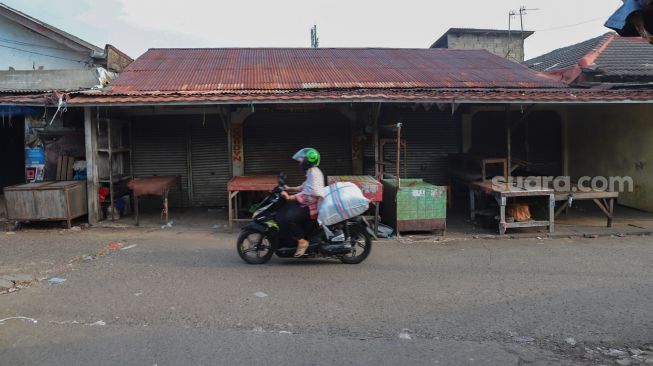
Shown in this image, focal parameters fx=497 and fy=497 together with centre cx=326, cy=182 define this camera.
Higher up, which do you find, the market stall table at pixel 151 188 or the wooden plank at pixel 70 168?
the wooden plank at pixel 70 168

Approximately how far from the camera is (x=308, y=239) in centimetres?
680

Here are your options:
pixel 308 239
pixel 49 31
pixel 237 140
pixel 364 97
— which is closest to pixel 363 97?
pixel 364 97

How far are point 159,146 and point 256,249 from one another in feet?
21.4

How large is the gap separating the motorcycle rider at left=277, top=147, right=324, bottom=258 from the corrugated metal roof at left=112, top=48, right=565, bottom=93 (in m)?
4.05

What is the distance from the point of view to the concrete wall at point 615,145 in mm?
11359

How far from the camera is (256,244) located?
6973 mm

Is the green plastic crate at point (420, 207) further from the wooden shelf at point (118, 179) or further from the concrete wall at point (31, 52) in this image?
the concrete wall at point (31, 52)

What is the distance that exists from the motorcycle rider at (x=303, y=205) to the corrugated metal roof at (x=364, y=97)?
2.83m

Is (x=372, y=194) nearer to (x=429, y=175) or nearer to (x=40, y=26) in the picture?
(x=429, y=175)

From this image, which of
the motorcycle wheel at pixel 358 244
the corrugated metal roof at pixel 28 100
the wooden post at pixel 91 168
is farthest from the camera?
the wooden post at pixel 91 168

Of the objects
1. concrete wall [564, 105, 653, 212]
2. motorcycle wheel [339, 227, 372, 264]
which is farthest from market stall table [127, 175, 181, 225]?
concrete wall [564, 105, 653, 212]

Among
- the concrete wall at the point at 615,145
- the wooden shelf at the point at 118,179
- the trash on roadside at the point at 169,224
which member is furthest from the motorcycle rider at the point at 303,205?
the concrete wall at the point at 615,145

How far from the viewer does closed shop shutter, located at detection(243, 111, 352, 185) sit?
40.2 feet

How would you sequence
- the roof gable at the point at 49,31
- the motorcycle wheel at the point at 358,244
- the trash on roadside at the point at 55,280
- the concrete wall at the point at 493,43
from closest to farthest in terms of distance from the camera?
the trash on roadside at the point at 55,280, the motorcycle wheel at the point at 358,244, the roof gable at the point at 49,31, the concrete wall at the point at 493,43
